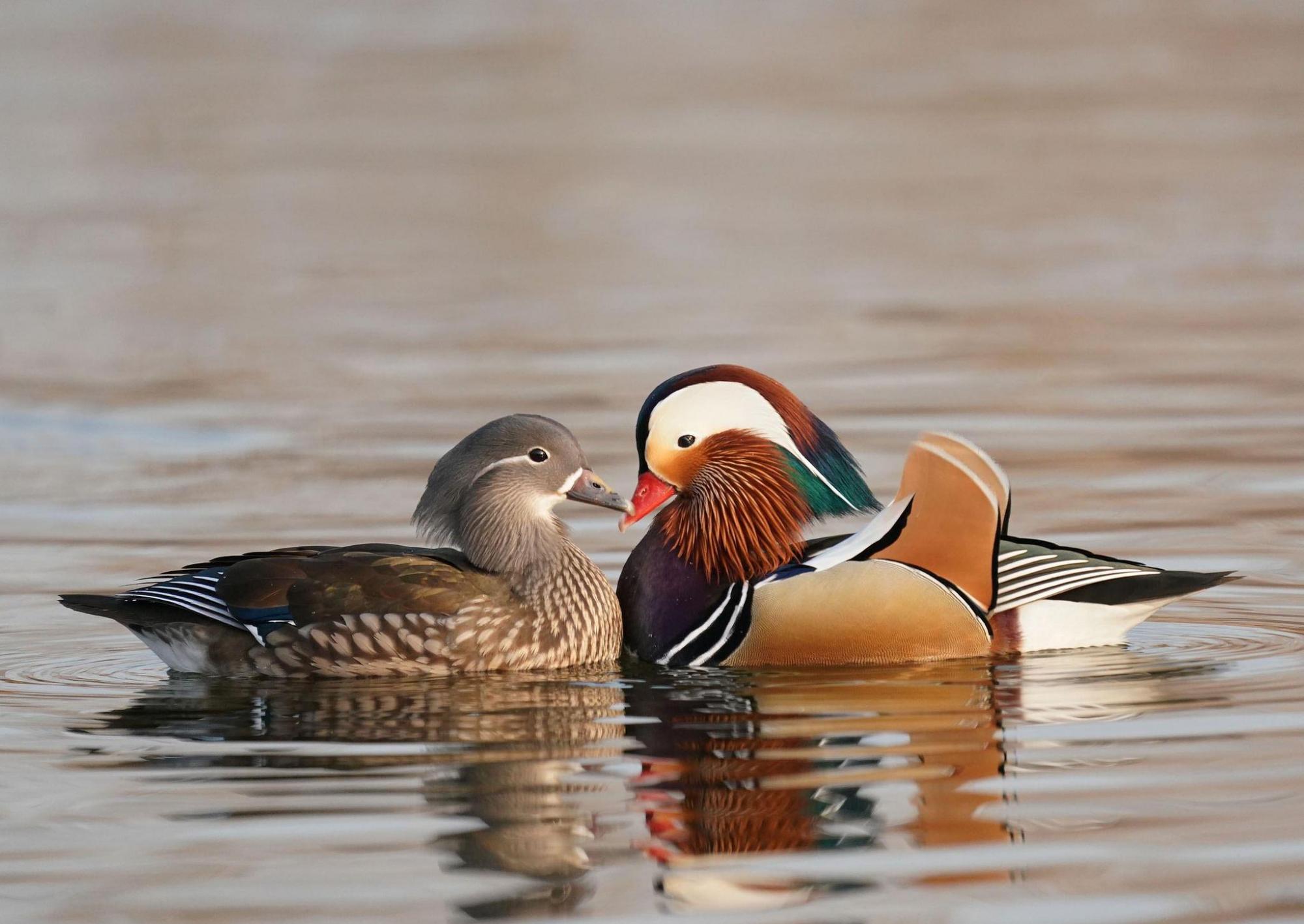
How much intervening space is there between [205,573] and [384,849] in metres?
2.72

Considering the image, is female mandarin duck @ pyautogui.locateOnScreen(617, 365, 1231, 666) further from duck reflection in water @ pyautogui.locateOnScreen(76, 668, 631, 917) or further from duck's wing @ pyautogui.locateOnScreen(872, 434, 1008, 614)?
duck reflection in water @ pyautogui.locateOnScreen(76, 668, 631, 917)

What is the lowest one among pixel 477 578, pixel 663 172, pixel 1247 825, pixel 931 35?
pixel 1247 825

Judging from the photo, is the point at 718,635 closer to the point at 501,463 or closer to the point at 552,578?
the point at 552,578

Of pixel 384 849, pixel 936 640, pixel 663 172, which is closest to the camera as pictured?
pixel 384 849

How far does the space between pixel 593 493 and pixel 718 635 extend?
2.34 ft

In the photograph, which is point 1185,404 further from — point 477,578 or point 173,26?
point 173,26

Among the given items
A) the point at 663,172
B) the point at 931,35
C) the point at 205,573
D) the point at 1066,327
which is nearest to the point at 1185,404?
the point at 1066,327

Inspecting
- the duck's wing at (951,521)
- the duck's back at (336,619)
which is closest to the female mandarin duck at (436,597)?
the duck's back at (336,619)

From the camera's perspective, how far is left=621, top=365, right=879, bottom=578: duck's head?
8500mm

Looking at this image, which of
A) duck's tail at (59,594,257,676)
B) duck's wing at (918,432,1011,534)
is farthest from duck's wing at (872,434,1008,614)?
duck's tail at (59,594,257,676)

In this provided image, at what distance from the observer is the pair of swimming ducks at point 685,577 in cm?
802

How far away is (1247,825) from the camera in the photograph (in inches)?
230

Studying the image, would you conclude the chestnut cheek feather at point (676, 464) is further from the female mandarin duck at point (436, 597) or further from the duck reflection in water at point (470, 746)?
the duck reflection in water at point (470, 746)

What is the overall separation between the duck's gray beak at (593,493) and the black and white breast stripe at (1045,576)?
1.39 m
